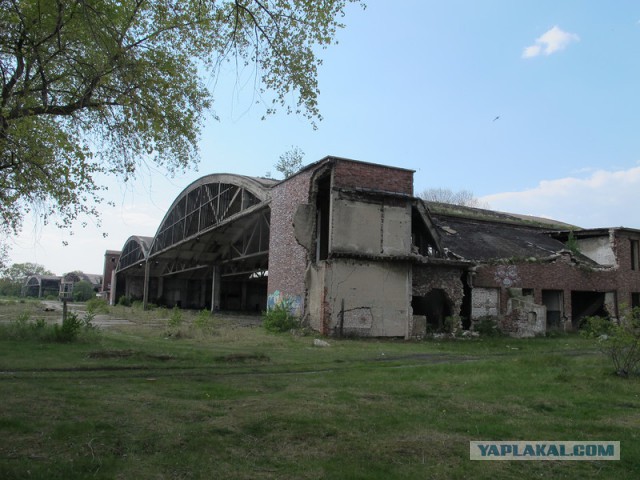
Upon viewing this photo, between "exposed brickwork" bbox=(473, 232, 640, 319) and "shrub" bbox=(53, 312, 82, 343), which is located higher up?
"exposed brickwork" bbox=(473, 232, 640, 319)

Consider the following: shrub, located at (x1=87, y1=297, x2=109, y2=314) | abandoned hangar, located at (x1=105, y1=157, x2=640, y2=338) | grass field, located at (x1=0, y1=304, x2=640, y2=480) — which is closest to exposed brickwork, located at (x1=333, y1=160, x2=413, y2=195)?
abandoned hangar, located at (x1=105, y1=157, x2=640, y2=338)

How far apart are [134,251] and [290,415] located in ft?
198

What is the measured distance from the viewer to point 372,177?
19844mm

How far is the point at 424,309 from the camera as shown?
25.1 m

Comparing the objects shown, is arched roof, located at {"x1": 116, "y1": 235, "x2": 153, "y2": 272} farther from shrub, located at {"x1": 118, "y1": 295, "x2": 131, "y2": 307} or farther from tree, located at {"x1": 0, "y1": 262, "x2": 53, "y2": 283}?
tree, located at {"x1": 0, "y1": 262, "x2": 53, "y2": 283}

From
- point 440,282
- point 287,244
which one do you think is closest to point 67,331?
point 287,244

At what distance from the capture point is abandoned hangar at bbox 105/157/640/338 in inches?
750

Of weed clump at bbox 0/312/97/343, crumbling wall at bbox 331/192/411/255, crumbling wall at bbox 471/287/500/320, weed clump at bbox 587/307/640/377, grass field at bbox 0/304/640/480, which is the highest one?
crumbling wall at bbox 331/192/411/255

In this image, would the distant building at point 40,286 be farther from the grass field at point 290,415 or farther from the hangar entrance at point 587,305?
the grass field at point 290,415

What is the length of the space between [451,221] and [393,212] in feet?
27.3

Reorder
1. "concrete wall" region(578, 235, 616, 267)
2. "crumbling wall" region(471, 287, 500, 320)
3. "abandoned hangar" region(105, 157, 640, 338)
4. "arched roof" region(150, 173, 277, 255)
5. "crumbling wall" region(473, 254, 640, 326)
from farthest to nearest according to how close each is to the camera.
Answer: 1. "arched roof" region(150, 173, 277, 255)
2. "concrete wall" region(578, 235, 616, 267)
3. "crumbling wall" region(473, 254, 640, 326)
4. "crumbling wall" region(471, 287, 500, 320)
5. "abandoned hangar" region(105, 157, 640, 338)

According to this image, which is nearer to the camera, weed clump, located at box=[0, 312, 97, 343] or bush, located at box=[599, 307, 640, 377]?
bush, located at box=[599, 307, 640, 377]

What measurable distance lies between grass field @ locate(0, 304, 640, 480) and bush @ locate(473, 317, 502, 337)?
903 cm

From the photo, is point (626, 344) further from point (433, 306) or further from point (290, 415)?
point (433, 306)
